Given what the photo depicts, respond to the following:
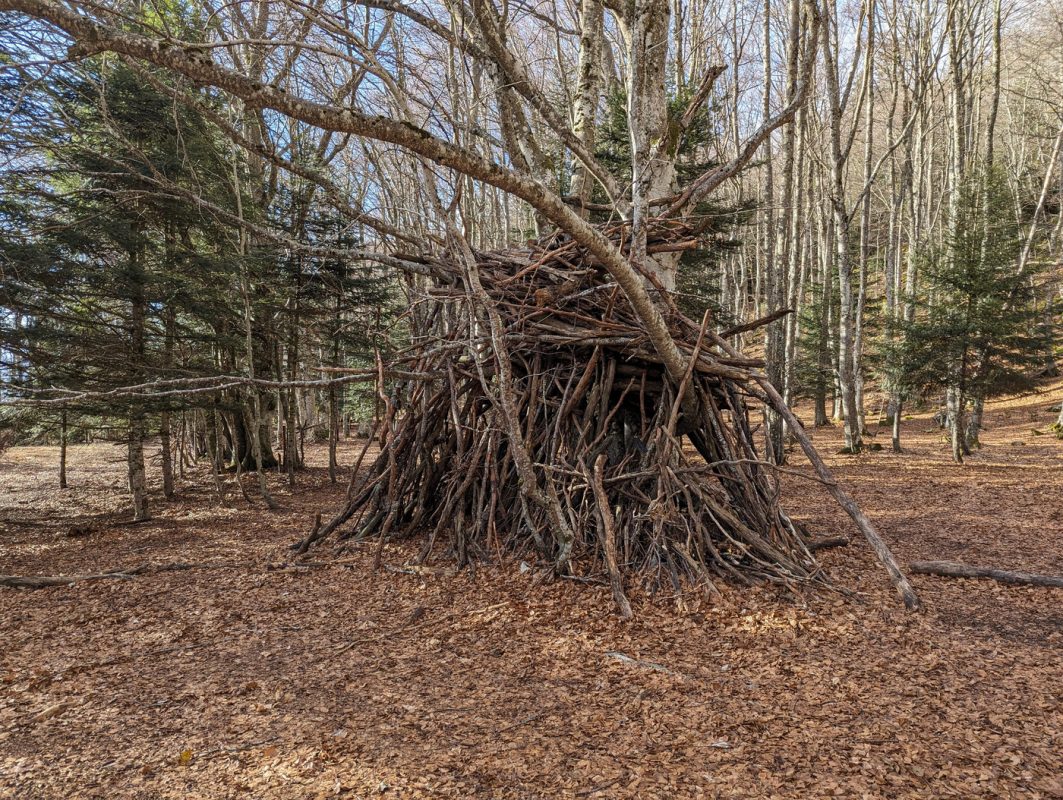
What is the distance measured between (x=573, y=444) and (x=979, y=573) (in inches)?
117

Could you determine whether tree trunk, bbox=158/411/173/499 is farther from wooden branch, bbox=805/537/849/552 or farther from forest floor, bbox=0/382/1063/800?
wooden branch, bbox=805/537/849/552

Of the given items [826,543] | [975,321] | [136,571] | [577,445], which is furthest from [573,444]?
[975,321]

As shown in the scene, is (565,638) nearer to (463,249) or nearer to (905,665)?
(905,665)

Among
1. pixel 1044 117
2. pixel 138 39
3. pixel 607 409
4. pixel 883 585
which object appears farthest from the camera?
pixel 1044 117

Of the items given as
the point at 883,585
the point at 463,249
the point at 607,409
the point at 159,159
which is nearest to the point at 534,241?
the point at 463,249

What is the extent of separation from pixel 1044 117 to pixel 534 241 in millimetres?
31124

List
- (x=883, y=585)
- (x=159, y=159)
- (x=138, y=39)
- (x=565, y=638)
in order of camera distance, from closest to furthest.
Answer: (x=138, y=39), (x=565, y=638), (x=883, y=585), (x=159, y=159)

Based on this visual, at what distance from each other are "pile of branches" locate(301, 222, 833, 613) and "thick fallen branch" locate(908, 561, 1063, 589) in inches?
31.3

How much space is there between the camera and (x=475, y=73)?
5.05 meters

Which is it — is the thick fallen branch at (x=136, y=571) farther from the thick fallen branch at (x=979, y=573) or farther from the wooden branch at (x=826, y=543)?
the thick fallen branch at (x=979, y=573)

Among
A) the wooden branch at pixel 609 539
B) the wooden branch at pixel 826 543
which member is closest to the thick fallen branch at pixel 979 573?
the wooden branch at pixel 826 543

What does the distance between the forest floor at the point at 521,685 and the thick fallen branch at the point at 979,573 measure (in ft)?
0.26

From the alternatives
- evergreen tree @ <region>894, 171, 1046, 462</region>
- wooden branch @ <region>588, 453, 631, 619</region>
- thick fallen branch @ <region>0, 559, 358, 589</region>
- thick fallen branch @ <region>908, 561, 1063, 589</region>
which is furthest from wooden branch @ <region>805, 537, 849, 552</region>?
evergreen tree @ <region>894, 171, 1046, 462</region>

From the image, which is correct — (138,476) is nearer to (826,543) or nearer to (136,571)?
(136,571)
